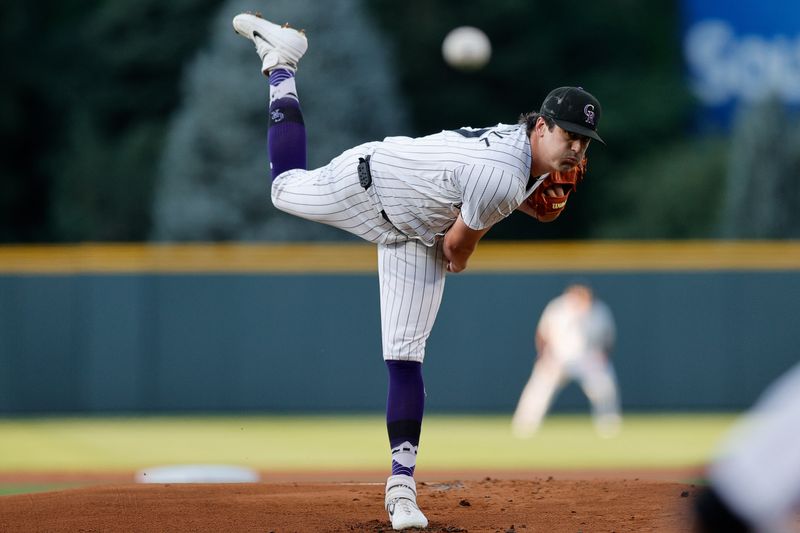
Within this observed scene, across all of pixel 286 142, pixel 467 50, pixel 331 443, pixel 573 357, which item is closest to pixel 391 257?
pixel 286 142

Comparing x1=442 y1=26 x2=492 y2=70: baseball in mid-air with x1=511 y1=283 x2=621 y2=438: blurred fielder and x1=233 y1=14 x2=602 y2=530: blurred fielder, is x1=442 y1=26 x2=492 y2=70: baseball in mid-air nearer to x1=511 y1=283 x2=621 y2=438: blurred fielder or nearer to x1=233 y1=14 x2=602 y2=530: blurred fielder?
x1=511 y1=283 x2=621 y2=438: blurred fielder

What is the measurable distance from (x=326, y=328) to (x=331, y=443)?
74.7 inches

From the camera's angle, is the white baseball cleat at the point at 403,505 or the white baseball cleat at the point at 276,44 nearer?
the white baseball cleat at the point at 403,505

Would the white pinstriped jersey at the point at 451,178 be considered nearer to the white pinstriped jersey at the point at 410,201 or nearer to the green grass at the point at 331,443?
the white pinstriped jersey at the point at 410,201

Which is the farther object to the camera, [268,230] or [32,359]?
[268,230]

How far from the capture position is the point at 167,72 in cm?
2650

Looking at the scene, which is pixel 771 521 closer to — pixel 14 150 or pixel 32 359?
pixel 32 359

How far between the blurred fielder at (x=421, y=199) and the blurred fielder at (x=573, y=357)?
21.5ft

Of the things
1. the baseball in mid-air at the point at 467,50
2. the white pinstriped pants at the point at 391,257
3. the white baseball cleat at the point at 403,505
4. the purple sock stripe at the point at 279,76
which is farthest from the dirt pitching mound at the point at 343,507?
the baseball in mid-air at the point at 467,50

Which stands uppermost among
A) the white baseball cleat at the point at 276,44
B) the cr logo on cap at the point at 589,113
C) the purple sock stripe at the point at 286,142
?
the white baseball cleat at the point at 276,44

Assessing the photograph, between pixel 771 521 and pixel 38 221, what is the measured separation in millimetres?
26114

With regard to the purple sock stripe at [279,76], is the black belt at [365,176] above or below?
below

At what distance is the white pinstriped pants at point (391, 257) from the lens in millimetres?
3754

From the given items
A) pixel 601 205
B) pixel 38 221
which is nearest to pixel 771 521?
pixel 601 205
